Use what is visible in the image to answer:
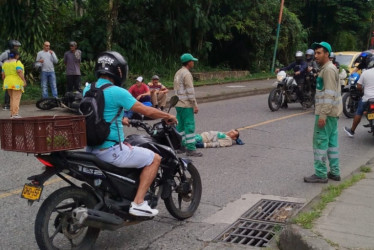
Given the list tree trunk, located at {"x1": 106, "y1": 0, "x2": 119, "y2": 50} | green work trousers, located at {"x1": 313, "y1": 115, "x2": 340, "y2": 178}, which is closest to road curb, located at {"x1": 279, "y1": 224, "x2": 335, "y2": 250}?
green work trousers, located at {"x1": 313, "y1": 115, "x2": 340, "y2": 178}

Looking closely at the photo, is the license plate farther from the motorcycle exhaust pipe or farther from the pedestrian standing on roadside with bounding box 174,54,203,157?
the pedestrian standing on roadside with bounding box 174,54,203,157

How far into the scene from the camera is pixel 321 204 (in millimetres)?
5340

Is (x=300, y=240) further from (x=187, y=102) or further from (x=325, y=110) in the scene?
(x=187, y=102)

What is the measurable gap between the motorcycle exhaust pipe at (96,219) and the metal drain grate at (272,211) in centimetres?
184

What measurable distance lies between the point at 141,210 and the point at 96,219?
0.49 metres

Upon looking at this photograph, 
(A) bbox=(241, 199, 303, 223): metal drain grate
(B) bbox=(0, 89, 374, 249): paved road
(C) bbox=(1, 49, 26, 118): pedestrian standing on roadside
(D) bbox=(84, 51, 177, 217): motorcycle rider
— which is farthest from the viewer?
(C) bbox=(1, 49, 26, 118): pedestrian standing on roadside

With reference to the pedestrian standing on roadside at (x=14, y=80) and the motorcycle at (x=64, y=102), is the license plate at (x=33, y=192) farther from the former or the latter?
the motorcycle at (x=64, y=102)

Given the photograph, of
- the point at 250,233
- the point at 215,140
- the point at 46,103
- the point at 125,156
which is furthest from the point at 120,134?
the point at 46,103

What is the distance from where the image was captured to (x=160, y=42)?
2264 centimetres

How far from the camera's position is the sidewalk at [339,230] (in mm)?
4242

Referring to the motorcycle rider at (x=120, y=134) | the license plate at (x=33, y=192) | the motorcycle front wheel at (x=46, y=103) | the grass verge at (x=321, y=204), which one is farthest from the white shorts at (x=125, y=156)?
the motorcycle front wheel at (x=46, y=103)

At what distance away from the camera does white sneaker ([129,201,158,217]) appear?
14.6 ft

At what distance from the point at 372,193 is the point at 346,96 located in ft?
24.5

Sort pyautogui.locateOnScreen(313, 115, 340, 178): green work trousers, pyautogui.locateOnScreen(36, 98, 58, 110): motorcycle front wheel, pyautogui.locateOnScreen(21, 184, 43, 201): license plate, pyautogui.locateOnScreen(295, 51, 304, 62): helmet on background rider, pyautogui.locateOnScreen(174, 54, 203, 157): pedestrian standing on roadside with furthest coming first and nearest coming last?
pyautogui.locateOnScreen(295, 51, 304, 62): helmet on background rider, pyautogui.locateOnScreen(36, 98, 58, 110): motorcycle front wheel, pyautogui.locateOnScreen(174, 54, 203, 157): pedestrian standing on roadside, pyautogui.locateOnScreen(313, 115, 340, 178): green work trousers, pyautogui.locateOnScreen(21, 184, 43, 201): license plate
